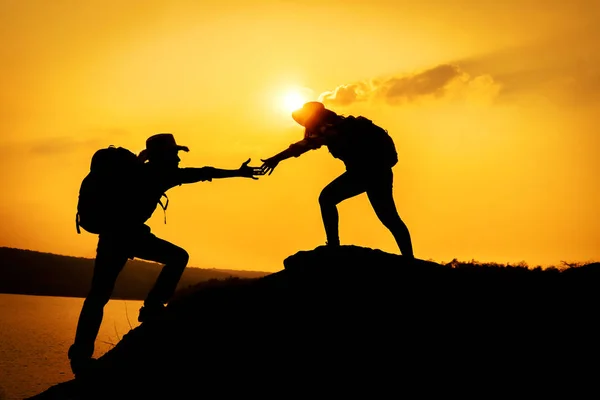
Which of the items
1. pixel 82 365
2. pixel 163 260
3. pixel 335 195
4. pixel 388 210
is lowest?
pixel 82 365

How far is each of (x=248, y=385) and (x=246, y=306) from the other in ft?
5.32

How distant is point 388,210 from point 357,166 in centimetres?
87

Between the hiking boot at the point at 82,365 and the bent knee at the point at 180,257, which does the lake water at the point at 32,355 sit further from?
the bent knee at the point at 180,257

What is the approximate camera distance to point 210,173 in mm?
10336

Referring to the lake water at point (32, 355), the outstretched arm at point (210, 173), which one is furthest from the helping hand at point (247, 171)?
the lake water at point (32, 355)

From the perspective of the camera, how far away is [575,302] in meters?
9.66

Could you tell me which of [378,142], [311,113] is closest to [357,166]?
[378,142]

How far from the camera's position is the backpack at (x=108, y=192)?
31.9 feet

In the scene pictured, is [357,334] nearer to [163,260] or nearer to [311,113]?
[163,260]

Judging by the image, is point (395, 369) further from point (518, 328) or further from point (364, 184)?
point (364, 184)

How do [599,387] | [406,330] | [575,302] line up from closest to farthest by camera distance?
[599,387] → [406,330] → [575,302]

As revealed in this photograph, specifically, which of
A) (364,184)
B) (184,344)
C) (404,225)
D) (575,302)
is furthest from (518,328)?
(184,344)

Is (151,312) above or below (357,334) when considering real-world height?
above

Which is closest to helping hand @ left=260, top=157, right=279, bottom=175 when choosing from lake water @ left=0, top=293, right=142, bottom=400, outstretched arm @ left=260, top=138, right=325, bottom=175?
outstretched arm @ left=260, top=138, right=325, bottom=175
